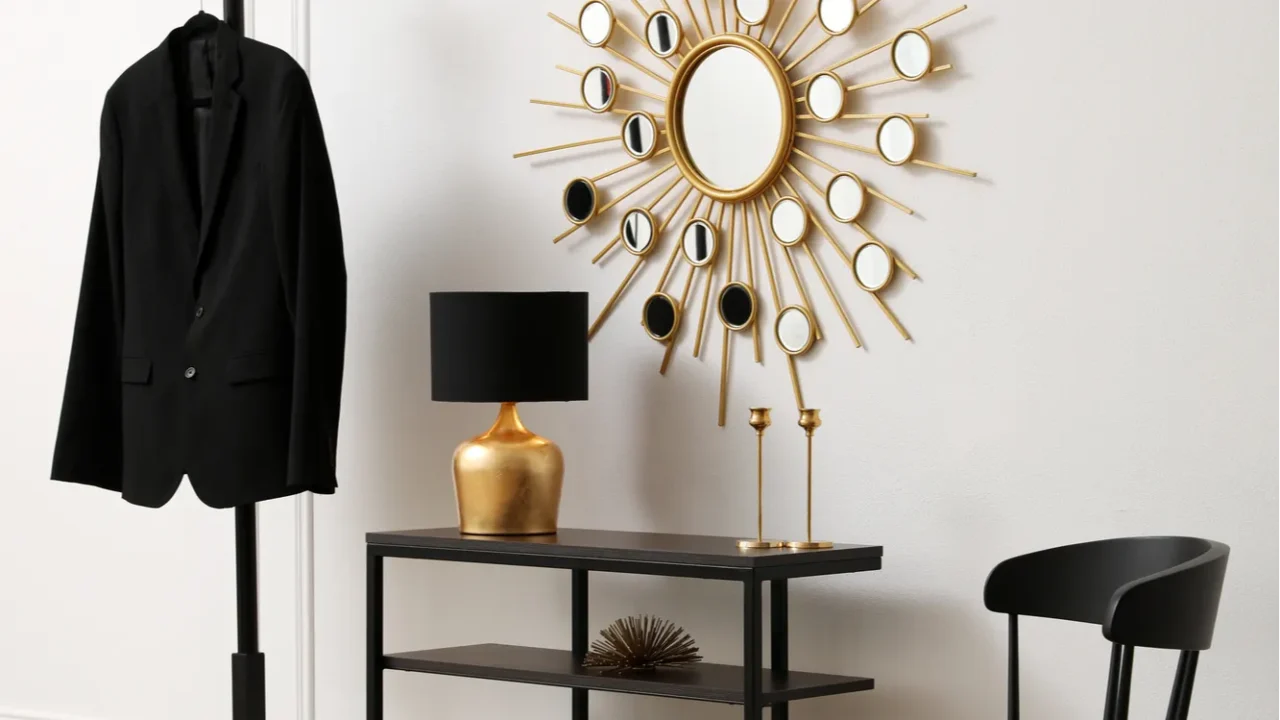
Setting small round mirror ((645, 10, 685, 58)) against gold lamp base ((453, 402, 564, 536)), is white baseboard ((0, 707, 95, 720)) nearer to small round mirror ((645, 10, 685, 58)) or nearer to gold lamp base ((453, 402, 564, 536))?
gold lamp base ((453, 402, 564, 536))

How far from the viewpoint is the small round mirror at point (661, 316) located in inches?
125

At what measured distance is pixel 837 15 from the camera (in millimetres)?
2965

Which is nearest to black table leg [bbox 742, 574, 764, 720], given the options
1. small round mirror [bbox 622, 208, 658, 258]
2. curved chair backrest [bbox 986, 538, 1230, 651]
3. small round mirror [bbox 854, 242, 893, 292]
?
curved chair backrest [bbox 986, 538, 1230, 651]

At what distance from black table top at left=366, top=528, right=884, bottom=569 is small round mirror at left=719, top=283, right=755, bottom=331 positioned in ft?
1.47

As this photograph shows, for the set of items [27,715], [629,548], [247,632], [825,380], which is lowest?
[27,715]

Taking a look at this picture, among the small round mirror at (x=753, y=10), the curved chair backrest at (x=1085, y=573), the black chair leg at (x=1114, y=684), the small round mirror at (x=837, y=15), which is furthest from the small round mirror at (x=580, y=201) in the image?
the black chair leg at (x=1114, y=684)

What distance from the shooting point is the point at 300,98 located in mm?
3121

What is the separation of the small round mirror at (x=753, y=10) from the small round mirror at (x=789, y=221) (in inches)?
14.5

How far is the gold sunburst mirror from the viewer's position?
295cm

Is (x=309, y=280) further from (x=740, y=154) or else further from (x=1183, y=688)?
(x=1183, y=688)

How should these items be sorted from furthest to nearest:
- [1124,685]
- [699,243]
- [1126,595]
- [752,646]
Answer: [699,243] → [752,646] → [1124,685] → [1126,595]

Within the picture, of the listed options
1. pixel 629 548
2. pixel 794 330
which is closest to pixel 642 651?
pixel 629 548

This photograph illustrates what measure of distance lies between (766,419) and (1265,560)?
89 centimetres

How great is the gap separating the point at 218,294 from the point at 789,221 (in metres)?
1.18
